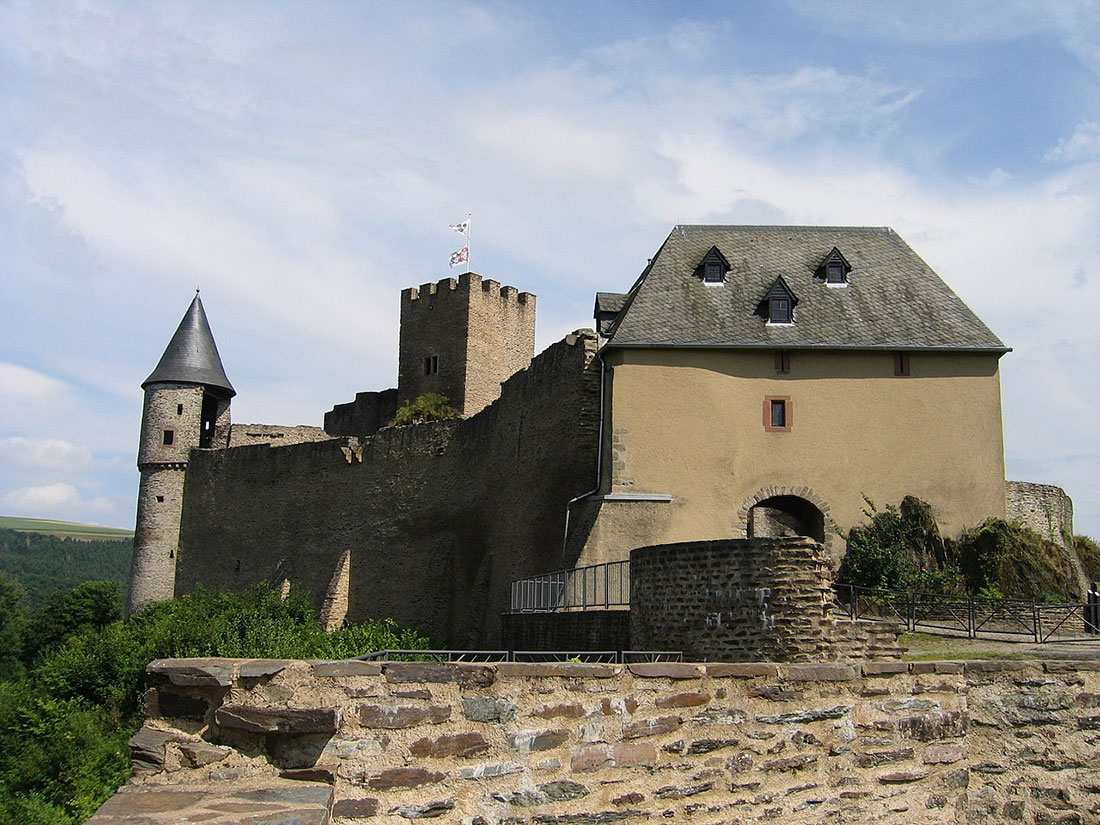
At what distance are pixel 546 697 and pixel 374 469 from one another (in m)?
32.6

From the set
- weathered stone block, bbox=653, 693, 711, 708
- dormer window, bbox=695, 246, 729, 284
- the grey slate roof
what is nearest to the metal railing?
weathered stone block, bbox=653, 693, 711, 708

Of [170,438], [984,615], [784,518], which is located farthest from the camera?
[170,438]

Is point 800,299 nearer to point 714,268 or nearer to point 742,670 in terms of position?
point 714,268

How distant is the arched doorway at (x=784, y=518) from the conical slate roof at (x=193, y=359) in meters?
31.1

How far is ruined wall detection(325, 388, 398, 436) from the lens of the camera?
46344mm

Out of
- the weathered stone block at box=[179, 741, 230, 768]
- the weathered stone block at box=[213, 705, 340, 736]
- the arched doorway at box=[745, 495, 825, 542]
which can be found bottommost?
the weathered stone block at box=[179, 741, 230, 768]

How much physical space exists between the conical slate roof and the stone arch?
1226 inches

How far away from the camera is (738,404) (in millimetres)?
23594

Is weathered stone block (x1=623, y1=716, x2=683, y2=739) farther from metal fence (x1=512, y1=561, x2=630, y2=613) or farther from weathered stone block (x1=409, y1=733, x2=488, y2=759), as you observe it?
metal fence (x1=512, y1=561, x2=630, y2=613)

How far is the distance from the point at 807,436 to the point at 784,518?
6.21 ft

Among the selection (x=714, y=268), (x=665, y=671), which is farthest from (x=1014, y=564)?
(x=665, y=671)

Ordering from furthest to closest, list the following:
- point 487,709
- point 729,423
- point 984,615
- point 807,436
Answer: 1. point 807,436
2. point 729,423
3. point 984,615
4. point 487,709

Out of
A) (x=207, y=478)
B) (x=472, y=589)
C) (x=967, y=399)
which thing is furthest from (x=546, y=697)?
(x=207, y=478)

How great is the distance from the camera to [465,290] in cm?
4325
